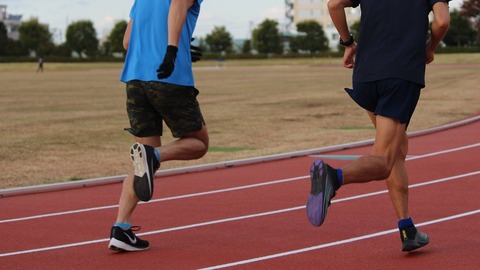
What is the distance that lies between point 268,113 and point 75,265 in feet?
56.6

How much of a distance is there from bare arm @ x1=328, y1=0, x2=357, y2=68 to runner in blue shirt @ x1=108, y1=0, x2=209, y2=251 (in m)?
1.00

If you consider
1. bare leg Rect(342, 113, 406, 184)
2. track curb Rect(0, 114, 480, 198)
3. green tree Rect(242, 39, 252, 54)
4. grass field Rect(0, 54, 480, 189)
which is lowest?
green tree Rect(242, 39, 252, 54)

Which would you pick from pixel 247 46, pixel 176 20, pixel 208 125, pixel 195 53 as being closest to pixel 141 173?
pixel 176 20

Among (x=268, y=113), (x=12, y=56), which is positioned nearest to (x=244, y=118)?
(x=268, y=113)

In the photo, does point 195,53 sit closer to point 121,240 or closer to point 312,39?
point 121,240

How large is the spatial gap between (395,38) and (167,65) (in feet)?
4.95

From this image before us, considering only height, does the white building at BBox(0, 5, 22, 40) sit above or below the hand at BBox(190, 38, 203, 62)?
below

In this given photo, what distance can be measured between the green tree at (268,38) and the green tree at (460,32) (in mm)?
28760

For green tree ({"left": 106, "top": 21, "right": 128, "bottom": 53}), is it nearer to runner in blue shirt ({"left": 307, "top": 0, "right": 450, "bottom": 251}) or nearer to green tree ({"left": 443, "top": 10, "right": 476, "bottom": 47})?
green tree ({"left": 443, "top": 10, "right": 476, "bottom": 47})

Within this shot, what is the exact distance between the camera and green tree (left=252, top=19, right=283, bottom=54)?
441 ft

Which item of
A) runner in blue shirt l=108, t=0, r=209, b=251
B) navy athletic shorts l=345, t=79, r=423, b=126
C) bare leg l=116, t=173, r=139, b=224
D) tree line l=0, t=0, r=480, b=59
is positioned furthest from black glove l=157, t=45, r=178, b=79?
tree line l=0, t=0, r=480, b=59

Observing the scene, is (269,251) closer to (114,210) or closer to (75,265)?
(75,265)

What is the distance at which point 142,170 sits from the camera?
626 centimetres

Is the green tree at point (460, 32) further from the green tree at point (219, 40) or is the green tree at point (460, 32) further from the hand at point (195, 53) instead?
the hand at point (195, 53)
